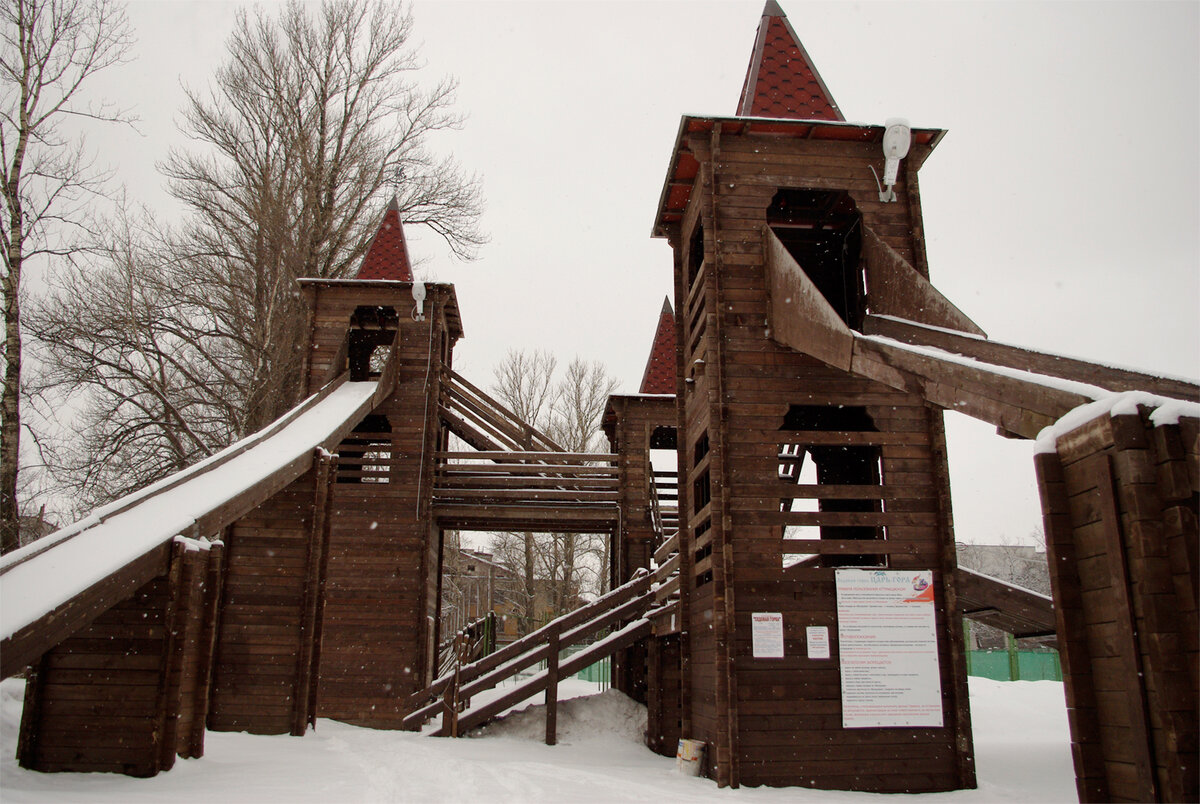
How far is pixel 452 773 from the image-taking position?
292 inches

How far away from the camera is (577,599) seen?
31.8 metres

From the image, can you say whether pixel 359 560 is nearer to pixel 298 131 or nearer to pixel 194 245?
pixel 194 245

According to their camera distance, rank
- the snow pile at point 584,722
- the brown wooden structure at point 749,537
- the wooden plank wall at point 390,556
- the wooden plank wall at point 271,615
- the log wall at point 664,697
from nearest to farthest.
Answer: the brown wooden structure at point 749,537 → the wooden plank wall at point 271,615 → the log wall at point 664,697 → the snow pile at point 584,722 → the wooden plank wall at point 390,556

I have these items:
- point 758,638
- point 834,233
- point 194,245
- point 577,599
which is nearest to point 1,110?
point 194,245

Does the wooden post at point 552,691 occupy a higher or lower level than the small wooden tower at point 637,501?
lower

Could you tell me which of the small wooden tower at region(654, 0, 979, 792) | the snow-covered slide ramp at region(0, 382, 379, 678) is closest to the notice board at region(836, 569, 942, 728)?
the small wooden tower at region(654, 0, 979, 792)

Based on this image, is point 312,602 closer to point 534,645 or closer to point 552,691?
point 552,691

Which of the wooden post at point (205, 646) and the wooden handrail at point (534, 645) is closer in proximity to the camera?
the wooden post at point (205, 646)

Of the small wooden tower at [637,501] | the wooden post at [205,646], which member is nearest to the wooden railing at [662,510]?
the small wooden tower at [637,501]

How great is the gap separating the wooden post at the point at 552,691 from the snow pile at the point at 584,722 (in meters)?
0.47

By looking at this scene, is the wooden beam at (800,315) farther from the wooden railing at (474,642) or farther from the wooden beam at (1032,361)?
the wooden railing at (474,642)

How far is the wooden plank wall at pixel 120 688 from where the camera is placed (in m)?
6.21

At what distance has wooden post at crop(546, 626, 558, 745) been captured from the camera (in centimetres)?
1162

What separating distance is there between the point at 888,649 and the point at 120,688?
22.6ft
